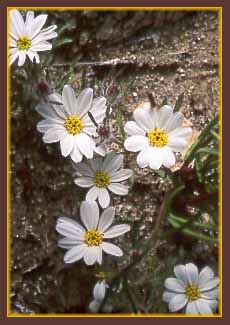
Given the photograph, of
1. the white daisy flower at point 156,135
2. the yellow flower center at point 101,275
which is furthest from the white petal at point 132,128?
the yellow flower center at point 101,275

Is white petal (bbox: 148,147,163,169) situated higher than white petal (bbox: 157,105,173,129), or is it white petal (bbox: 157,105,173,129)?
white petal (bbox: 157,105,173,129)

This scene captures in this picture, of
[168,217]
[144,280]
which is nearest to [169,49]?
[168,217]

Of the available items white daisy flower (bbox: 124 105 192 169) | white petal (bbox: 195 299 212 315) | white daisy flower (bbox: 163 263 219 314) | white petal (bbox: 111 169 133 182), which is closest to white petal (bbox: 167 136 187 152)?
white daisy flower (bbox: 124 105 192 169)

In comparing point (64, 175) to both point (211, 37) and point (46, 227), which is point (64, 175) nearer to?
point (46, 227)

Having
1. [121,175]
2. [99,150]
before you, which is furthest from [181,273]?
[99,150]

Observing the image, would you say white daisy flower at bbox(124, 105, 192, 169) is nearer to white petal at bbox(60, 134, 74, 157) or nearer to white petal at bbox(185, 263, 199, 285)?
white petal at bbox(60, 134, 74, 157)
